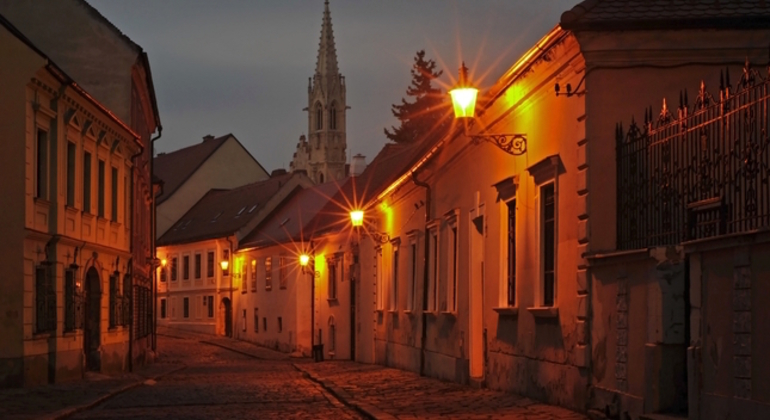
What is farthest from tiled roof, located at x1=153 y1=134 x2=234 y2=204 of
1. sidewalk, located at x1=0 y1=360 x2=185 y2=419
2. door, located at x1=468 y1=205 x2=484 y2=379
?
door, located at x1=468 y1=205 x2=484 y2=379

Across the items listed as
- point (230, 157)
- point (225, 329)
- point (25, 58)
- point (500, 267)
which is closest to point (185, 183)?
point (230, 157)

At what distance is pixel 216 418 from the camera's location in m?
16.7

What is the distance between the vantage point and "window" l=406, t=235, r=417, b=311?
30.3 meters

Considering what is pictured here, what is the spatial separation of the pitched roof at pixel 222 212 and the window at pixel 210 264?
1020mm

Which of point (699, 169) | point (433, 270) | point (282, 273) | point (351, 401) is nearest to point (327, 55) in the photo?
point (282, 273)

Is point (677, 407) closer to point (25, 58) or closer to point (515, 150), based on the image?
point (515, 150)

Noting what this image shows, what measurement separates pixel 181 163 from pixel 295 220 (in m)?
26.6

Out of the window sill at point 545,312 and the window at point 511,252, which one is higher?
A: the window at point 511,252

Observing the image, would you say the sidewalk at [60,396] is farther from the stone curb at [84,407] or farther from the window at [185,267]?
the window at [185,267]

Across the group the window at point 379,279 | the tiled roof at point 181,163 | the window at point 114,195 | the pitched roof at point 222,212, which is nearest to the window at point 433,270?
the window at point 379,279

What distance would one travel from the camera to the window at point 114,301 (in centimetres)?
3225

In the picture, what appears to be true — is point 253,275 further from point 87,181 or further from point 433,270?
point 433,270

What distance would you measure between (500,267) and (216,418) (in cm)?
536

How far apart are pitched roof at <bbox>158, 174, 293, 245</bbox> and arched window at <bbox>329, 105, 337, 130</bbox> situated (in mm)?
62027
